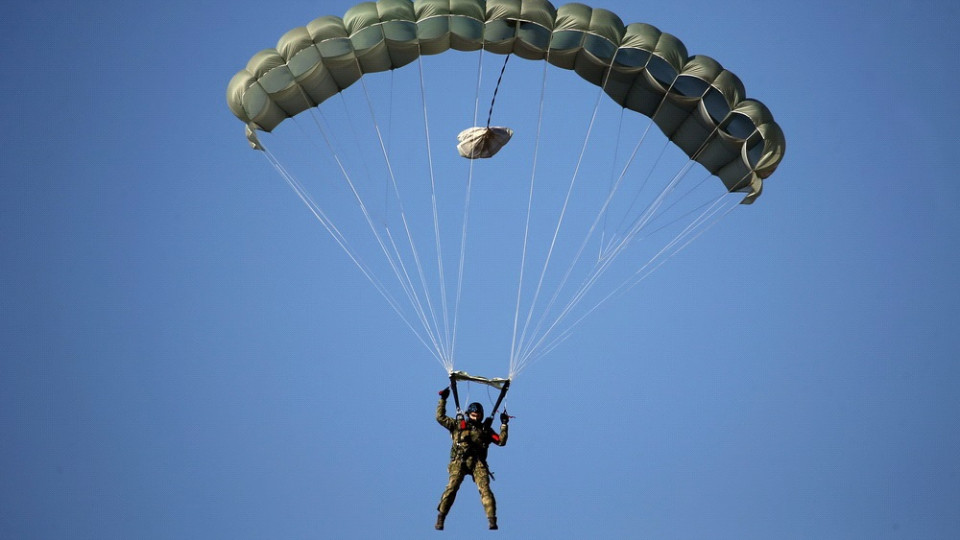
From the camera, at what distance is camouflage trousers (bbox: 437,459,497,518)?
72.5 feet

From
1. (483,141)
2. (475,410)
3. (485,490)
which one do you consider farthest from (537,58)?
(485,490)

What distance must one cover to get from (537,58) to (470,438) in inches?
200

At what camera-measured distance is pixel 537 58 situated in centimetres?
2325

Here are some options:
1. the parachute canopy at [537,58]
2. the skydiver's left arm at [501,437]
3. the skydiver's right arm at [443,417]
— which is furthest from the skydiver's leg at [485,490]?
the parachute canopy at [537,58]

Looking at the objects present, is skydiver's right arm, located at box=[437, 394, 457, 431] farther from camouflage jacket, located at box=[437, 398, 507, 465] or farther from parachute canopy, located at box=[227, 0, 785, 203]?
parachute canopy, located at box=[227, 0, 785, 203]

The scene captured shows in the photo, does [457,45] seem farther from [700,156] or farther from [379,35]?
[700,156]

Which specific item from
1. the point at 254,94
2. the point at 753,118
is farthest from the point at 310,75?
the point at 753,118

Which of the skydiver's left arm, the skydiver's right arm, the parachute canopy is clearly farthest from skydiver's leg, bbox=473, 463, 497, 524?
the parachute canopy

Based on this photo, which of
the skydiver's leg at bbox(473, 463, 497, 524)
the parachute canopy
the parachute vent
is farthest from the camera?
the parachute vent

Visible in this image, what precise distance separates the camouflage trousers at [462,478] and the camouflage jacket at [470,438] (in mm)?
65

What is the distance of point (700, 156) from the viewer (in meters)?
24.1

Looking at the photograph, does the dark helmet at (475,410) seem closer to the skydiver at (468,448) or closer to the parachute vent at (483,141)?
the skydiver at (468,448)

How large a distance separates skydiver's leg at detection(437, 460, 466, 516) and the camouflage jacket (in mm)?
108

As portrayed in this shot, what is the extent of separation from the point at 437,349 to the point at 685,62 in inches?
196
